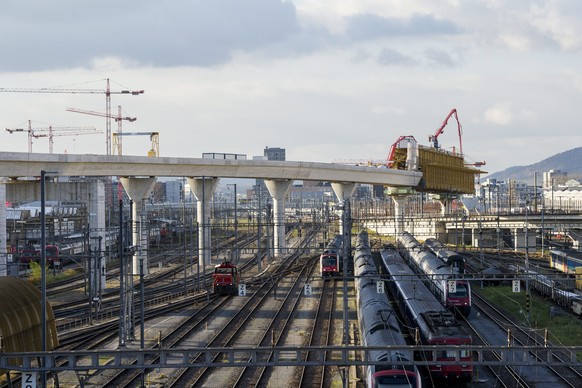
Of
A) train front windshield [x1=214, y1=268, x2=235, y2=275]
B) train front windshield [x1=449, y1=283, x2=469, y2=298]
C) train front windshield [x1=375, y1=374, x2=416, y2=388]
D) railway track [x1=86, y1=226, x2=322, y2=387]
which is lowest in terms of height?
railway track [x1=86, y1=226, x2=322, y2=387]

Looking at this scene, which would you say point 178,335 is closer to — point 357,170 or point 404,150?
point 357,170

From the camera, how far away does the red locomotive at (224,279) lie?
40.1 metres

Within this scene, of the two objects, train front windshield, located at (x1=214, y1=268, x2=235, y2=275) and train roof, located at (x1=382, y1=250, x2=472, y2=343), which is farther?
train front windshield, located at (x1=214, y1=268, x2=235, y2=275)

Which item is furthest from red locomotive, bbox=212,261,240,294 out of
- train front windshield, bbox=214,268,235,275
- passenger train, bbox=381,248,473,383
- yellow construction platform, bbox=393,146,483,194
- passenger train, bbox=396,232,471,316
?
yellow construction platform, bbox=393,146,483,194

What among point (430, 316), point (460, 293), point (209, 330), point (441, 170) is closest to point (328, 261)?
point (460, 293)

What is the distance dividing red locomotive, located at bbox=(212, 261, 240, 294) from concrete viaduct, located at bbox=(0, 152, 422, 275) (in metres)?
1.30

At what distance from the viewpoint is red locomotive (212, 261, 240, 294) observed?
40062 mm

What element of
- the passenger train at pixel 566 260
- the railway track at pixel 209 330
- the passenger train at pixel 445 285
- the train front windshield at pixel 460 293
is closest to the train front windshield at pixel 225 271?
the railway track at pixel 209 330

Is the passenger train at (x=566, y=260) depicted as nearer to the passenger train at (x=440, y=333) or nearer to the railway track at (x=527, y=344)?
the railway track at (x=527, y=344)

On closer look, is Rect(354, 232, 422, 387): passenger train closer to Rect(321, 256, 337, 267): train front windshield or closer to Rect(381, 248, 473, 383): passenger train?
Rect(381, 248, 473, 383): passenger train

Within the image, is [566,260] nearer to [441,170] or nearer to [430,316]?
[441,170]

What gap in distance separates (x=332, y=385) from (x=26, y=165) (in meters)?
24.8

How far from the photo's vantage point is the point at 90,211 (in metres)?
47.3

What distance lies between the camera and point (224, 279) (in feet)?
132
